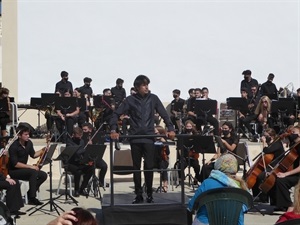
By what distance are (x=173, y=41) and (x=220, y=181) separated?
1502 cm

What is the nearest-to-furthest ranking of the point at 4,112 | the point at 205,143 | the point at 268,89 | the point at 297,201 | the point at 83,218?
the point at 83,218 < the point at 297,201 < the point at 205,143 < the point at 4,112 < the point at 268,89

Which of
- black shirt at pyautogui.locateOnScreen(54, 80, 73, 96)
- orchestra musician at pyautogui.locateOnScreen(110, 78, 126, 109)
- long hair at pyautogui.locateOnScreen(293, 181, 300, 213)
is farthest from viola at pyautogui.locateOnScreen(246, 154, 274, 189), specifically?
orchestra musician at pyautogui.locateOnScreen(110, 78, 126, 109)

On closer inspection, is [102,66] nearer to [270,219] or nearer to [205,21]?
[205,21]

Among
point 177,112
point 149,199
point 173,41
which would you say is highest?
point 173,41

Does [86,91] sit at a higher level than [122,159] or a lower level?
higher

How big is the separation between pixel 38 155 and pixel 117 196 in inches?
61.1

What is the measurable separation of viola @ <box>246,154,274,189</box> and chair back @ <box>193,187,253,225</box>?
177 inches

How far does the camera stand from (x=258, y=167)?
10.6 m

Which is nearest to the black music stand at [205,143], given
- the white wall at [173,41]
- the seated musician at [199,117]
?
the seated musician at [199,117]

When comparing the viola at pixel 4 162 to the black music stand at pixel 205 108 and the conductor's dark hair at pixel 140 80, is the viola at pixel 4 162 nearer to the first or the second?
the conductor's dark hair at pixel 140 80

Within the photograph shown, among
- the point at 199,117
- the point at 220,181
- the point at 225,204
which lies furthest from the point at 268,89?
the point at 225,204

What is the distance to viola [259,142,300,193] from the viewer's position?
10.1 meters

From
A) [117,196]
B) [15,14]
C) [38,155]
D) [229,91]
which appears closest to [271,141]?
[117,196]

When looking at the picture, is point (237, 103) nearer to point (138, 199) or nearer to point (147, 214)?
point (138, 199)
